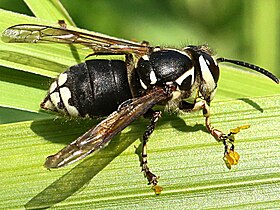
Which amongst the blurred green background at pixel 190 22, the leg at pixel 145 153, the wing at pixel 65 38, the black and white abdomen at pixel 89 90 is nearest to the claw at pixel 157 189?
the leg at pixel 145 153

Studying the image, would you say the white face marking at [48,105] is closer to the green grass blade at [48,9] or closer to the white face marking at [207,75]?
the green grass blade at [48,9]

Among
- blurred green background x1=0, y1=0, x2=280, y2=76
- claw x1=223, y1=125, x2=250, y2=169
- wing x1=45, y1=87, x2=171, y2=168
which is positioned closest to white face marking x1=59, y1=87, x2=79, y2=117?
wing x1=45, y1=87, x2=171, y2=168

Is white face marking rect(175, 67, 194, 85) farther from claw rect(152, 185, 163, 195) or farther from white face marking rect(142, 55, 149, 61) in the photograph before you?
claw rect(152, 185, 163, 195)

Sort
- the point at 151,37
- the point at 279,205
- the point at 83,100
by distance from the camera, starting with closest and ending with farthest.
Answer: the point at 279,205 < the point at 83,100 < the point at 151,37

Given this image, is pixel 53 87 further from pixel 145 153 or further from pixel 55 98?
pixel 145 153

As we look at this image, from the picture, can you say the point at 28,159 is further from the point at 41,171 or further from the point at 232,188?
the point at 232,188

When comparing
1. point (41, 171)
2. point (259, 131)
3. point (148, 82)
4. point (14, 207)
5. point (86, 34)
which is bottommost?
point (14, 207)

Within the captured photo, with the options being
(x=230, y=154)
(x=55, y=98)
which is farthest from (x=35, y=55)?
(x=230, y=154)

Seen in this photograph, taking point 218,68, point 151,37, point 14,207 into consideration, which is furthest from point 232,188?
point 151,37
